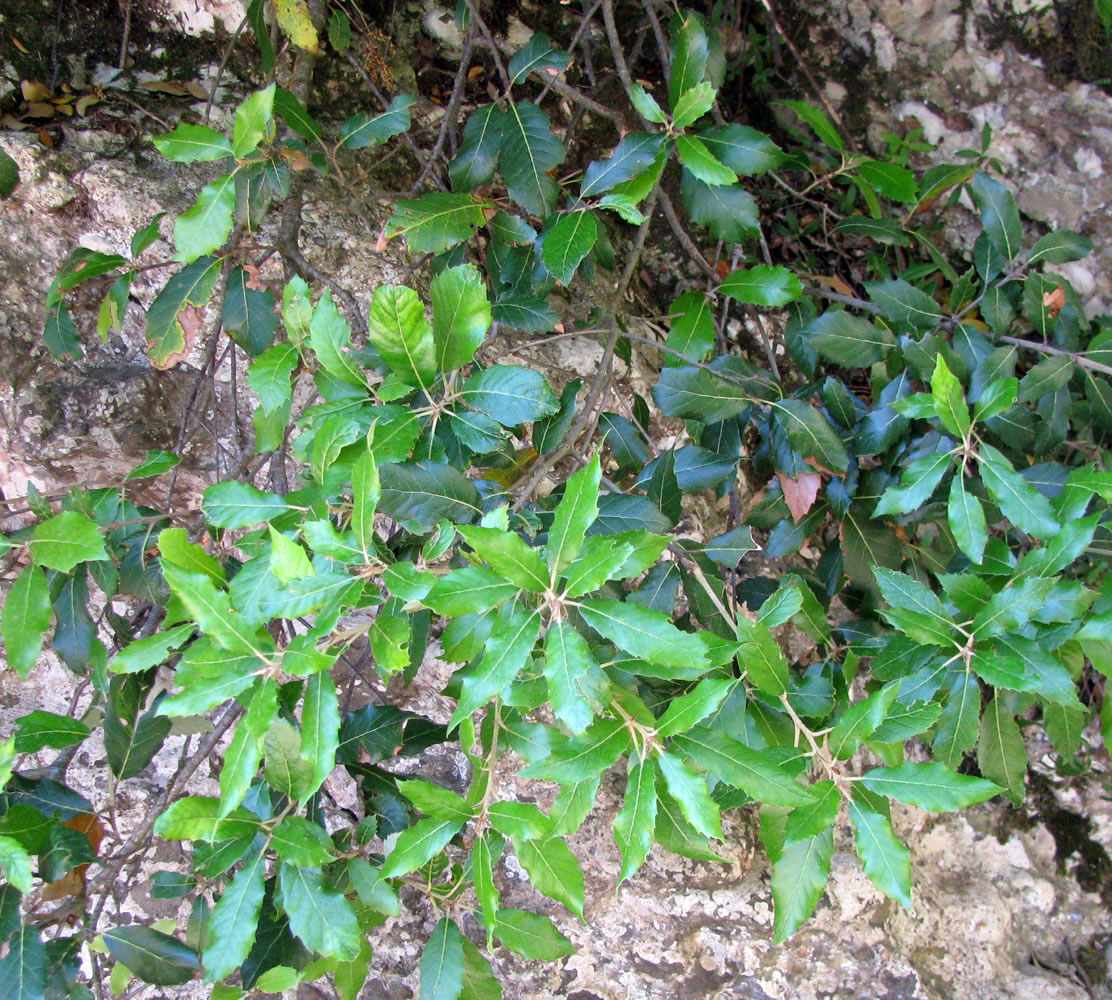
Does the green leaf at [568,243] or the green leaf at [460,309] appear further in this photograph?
the green leaf at [568,243]

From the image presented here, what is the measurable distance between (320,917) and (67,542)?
648 mm

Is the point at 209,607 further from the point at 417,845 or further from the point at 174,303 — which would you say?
the point at 174,303

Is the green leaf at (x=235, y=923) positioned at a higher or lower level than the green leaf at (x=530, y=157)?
lower

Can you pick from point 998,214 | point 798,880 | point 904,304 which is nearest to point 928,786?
point 798,880

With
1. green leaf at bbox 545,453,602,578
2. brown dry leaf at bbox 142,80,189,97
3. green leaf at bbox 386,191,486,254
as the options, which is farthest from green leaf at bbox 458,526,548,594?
brown dry leaf at bbox 142,80,189,97

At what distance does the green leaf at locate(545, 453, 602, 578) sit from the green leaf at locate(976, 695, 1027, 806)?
935 millimetres

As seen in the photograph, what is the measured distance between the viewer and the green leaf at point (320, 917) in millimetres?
1069

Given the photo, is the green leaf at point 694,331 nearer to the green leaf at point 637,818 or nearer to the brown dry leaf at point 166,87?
the green leaf at point 637,818

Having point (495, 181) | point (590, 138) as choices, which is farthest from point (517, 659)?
point (590, 138)

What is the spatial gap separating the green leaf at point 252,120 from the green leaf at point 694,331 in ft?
2.74

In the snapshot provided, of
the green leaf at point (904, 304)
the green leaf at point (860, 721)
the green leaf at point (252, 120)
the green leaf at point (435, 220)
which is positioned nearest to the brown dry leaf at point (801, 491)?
the green leaf at point (904, 304)

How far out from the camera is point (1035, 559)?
3.80 ft

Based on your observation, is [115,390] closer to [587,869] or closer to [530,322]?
[530,322]

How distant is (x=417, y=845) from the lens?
1.03 metres
